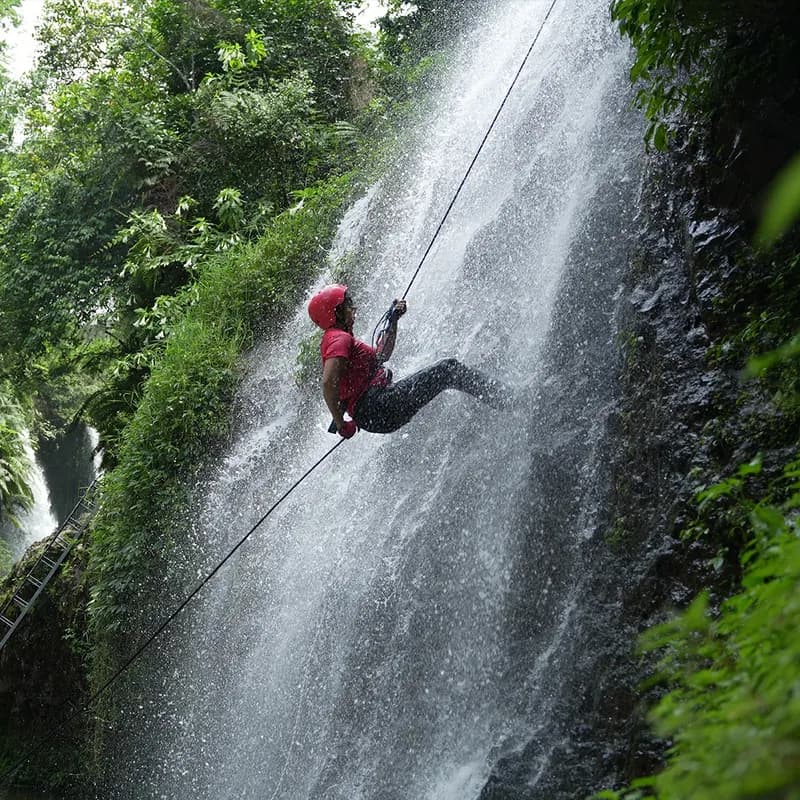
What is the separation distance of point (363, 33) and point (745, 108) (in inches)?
482

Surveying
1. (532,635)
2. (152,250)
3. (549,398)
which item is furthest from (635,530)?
(152,250)

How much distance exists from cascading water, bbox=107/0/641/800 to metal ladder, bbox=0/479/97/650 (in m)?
2.83

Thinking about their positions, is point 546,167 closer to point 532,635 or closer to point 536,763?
point 532,635

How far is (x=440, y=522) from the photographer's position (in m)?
6.15

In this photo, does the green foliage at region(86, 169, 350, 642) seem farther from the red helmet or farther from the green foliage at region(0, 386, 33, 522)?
the green foliage at region(0, 386, 33, 522)

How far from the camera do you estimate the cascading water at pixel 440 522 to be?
17.3 feet

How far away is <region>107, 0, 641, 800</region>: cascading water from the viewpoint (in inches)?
207

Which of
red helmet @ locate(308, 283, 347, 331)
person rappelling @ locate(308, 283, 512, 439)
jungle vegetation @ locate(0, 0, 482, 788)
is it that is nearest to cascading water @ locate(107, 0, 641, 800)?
person rappelling @ locate(308, 283, 512, 439)

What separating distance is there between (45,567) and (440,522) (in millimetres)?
7650

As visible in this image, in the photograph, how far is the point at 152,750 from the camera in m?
8.30

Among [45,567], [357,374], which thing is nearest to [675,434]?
[357,374]

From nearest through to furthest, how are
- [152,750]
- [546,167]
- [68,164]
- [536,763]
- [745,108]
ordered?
[536,763] < [745,108] < [546,167] < [152,750] < [68,164]

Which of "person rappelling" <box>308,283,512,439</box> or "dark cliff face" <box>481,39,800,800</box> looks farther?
"person rappelling" <box>308,283,512,439</box>

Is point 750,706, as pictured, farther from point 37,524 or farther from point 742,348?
point 37,524
